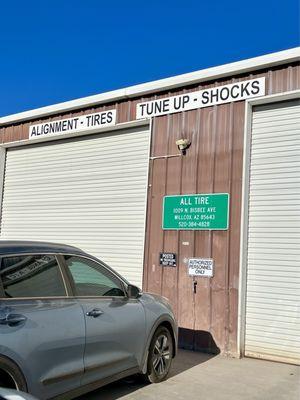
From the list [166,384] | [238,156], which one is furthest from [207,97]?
[166,384]

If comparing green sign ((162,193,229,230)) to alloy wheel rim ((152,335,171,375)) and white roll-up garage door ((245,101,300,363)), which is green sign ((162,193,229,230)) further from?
alloy wheel rim ((152,335,171,375))

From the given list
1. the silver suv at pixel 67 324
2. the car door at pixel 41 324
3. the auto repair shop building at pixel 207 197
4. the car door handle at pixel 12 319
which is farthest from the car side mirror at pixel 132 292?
the auto repair shop building at pixel 207 197

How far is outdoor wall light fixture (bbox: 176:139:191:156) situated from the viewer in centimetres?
1009

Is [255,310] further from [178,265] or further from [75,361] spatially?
[75,361]

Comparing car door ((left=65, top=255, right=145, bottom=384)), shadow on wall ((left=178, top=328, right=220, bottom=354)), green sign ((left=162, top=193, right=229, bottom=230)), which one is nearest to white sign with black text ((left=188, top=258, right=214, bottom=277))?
green sign ((left=162, top=193, right=229, bottom=230))

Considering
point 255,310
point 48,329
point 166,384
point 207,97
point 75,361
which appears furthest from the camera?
point 207,97

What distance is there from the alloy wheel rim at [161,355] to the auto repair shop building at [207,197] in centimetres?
235

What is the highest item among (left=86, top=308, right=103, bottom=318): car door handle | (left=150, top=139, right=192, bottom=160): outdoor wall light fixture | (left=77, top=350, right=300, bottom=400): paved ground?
(left=150, top=139, right=192, bottom=160): outdoor wall light fixture

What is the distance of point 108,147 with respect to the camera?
1195cm

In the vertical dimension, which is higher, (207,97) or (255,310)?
(207,97)

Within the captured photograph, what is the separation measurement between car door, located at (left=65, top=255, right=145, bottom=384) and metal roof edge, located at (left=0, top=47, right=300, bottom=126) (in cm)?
508

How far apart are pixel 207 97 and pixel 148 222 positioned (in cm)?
278

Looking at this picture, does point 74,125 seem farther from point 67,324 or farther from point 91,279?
point 67,324

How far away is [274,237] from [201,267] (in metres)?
1.48
